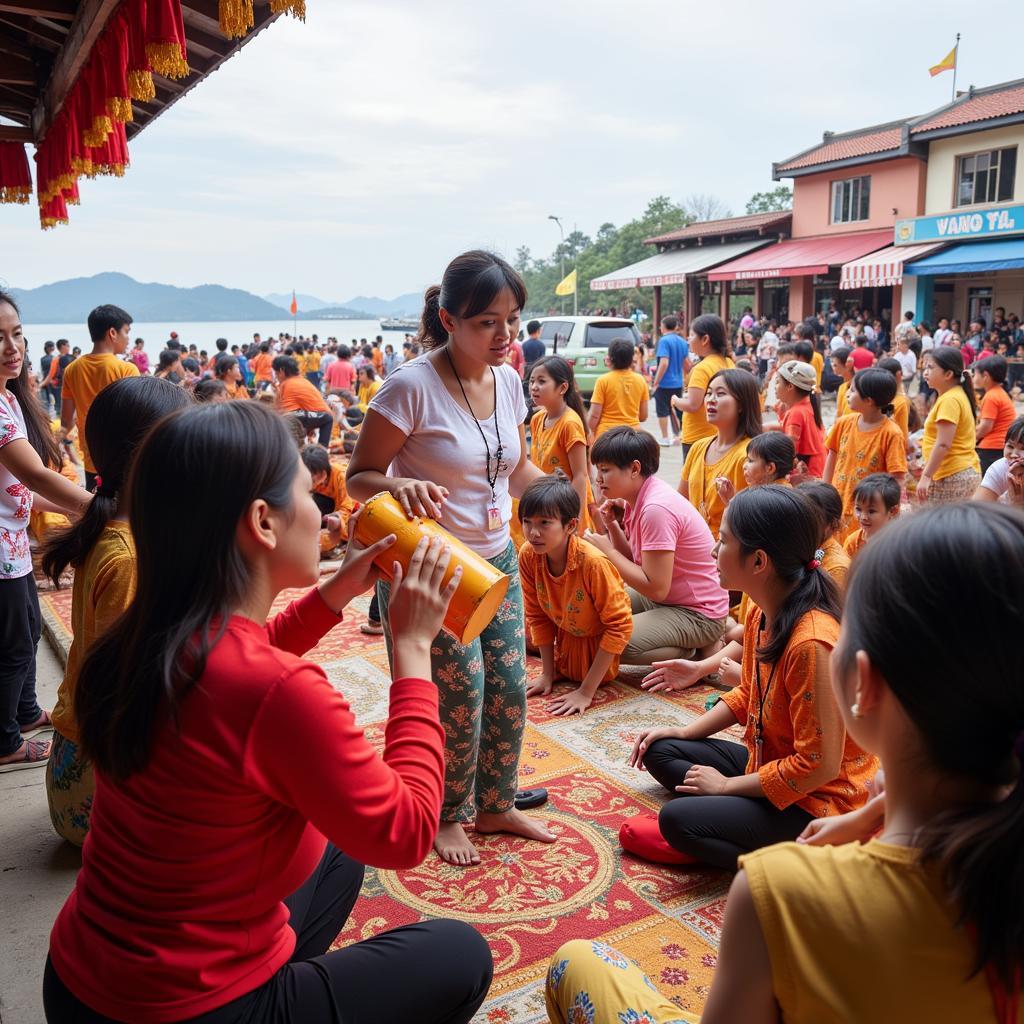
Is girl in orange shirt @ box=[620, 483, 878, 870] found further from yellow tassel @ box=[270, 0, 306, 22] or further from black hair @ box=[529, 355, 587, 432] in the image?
black hair @ box=[529, 355, 587, 432]

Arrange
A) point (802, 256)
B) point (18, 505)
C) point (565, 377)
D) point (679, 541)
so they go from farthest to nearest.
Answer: point (802, 256) < point (565, 377) < point (679, 541) < point (18, 505)

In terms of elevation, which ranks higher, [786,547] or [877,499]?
[786,547]

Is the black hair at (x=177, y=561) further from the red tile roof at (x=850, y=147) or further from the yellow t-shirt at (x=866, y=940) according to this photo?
the red tile roof at (x=850, y=147)

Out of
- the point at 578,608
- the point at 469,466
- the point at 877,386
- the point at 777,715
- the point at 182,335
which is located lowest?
the point at 578,608

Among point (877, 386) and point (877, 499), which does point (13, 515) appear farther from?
point (877, 386)

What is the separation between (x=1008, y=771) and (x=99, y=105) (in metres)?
4.56

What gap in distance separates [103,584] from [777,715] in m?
1.56

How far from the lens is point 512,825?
2.46 metres

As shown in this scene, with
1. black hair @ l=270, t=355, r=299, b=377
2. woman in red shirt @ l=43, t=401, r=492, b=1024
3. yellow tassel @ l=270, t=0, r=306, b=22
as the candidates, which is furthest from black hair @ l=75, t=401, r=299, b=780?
black hair @ l=270, t=355, r=299, b=377

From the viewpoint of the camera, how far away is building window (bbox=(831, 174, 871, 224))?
19547 millimetres

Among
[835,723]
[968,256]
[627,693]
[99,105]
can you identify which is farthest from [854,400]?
[968,256]

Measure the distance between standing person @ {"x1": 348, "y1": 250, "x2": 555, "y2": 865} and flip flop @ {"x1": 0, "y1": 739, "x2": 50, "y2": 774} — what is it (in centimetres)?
144

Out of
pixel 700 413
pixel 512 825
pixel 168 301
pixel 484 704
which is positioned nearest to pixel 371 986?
pixel 484 704

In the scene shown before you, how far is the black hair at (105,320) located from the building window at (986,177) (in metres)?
16.7
